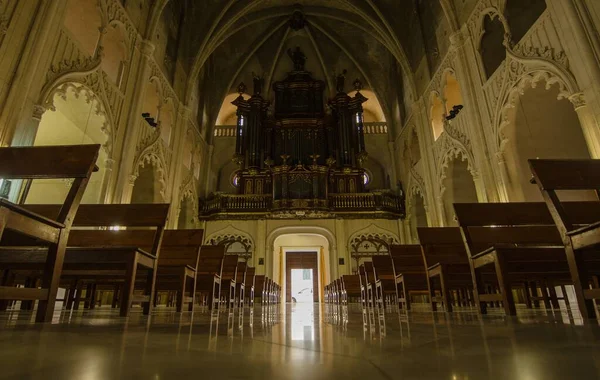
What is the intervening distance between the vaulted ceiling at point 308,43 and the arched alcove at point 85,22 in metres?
5.29

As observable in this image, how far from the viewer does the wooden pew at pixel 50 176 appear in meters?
2.24

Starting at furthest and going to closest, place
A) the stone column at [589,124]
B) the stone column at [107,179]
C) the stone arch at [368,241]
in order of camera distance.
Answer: the stone arch at [368,241] < the stone column at [107,179] < the stone column at [589,124]

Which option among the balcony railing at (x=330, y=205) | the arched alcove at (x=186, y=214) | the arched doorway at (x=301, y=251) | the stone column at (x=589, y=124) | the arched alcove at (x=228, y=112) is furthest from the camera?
the arched alcove at (x=228, y=112)

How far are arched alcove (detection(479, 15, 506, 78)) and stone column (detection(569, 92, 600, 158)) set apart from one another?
134 inches

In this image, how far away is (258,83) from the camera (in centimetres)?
1977

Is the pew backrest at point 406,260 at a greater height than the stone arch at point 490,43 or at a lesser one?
lesser

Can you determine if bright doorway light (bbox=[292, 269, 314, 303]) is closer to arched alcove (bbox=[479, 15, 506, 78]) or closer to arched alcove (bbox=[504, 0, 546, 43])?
arched alcove (bbox=[479, 15, 506, 78])

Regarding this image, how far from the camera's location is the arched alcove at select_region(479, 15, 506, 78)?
31.5ft

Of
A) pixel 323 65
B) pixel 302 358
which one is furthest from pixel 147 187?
pixel 323 65

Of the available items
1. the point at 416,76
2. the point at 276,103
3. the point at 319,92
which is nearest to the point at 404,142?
the point at 416,76

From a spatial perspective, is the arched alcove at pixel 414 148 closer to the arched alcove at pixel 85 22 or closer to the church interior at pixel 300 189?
the church interior at pixel 300 189

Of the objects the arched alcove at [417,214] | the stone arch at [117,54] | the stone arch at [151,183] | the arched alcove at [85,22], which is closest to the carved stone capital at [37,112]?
the arched alcove at [85,22]

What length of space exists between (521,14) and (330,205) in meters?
9.91

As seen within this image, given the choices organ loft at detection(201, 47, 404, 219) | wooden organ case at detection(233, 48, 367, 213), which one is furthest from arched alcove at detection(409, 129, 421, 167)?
wooden organ case at detection(233, 48, 367, 213)
